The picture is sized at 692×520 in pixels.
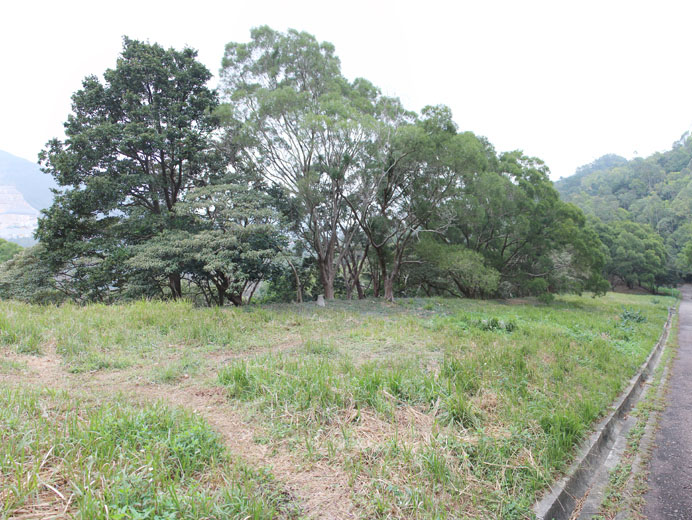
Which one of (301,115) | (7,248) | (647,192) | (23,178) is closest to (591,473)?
(301,115)

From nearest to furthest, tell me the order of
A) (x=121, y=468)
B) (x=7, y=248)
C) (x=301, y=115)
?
(x=121, y=468), (x=301, y=115), (x=7, y=248)

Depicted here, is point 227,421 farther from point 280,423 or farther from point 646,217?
point 646,217

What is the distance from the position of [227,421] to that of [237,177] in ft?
36.6

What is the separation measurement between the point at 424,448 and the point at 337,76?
13.9 meters

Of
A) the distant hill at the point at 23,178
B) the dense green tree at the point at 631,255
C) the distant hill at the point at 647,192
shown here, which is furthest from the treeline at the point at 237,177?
the distant hill at the point at 23,178

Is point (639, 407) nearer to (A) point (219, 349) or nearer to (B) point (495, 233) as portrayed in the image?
(A) point (219, 349)

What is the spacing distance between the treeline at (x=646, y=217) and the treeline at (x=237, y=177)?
21269mm

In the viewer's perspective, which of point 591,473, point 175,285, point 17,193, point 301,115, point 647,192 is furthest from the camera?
point 17,193

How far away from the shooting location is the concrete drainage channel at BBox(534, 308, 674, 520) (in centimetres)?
224

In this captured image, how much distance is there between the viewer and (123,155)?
12.7 m

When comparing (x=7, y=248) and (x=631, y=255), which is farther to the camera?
(x=631, y=255)

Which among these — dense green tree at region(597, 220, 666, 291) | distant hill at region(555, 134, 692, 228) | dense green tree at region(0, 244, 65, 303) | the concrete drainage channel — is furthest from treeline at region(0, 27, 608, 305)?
distant hill at region(555, 134, 692, 228)

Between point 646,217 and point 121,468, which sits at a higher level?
point 646,217

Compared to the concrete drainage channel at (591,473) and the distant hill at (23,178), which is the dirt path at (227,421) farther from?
the distant hill at (23,178)
